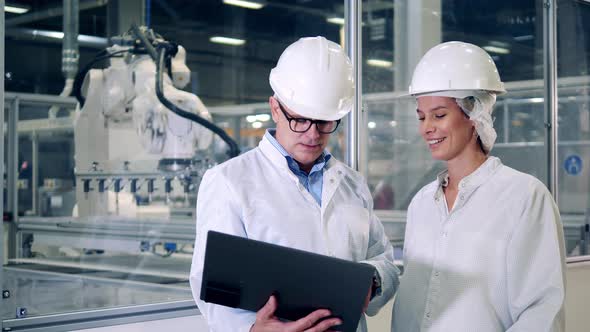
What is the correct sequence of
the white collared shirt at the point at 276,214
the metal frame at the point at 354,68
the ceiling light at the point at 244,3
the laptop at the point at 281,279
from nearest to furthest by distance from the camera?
1. the laptop at the point at 281,279
2. the white collared shirt at the point at 276,214
3. the metal frame at the point at 354,68
4. the ceiling light at the point at 244,3

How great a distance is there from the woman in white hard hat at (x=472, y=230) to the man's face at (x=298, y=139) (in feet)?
1.01

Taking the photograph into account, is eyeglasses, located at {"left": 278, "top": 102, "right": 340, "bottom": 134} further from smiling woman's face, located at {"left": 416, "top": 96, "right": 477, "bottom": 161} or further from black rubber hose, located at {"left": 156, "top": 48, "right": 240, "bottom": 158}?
black rubber hose, located at {"left": 156, "top": 48, "right": 240, "bottom": 158}

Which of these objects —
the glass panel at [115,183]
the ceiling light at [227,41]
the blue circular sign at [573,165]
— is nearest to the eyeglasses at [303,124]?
the glass panel at [115,183]

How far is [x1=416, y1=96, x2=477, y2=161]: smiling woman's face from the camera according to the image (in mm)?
1620

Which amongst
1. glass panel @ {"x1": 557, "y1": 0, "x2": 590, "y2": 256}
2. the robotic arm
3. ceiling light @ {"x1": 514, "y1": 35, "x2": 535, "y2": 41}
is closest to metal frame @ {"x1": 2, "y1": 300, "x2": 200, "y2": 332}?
the robotic arm

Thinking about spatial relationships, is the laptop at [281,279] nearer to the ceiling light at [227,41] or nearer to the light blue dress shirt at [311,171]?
the light blue dress shirt at [311,171]

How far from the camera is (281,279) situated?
1278 millimetres

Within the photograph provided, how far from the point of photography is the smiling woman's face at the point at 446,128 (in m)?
1.62

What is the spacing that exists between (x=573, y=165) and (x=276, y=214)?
3.21 m

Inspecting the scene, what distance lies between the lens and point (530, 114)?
142 inches

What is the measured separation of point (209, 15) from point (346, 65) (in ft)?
35.6

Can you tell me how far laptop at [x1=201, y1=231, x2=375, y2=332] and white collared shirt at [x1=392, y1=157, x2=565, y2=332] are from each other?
1.12 ft

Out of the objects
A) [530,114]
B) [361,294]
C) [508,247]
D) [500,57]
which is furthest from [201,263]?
[500,57]

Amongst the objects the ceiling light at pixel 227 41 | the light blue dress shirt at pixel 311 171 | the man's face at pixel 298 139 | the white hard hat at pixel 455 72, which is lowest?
the light blue dress shirt at pixel 311 171
